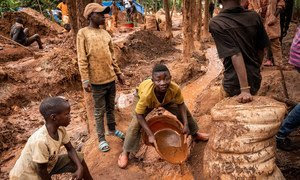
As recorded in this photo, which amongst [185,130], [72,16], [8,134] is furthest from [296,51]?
[8,134]

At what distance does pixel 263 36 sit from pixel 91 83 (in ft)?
6.41

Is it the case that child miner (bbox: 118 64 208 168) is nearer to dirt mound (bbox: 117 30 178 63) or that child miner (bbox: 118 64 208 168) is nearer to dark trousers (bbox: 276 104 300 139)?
dark trousers (bbox: 276 104 300 139)

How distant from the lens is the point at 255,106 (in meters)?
2.34

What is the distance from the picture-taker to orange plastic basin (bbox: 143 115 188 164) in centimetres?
335

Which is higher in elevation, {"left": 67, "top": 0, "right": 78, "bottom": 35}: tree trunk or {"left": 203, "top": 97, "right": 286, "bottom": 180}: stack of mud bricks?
{"left": 67, "top": 0, "right": 78, "bottom": 35}: tree trunk

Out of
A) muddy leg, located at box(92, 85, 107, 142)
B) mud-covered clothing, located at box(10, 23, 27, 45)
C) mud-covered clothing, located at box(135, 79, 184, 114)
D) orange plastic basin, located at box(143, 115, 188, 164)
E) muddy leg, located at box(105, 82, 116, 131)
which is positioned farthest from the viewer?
mud-covered clothing, located at box(10, 23, 27, 45)

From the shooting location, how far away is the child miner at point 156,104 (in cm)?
296

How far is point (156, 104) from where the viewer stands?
3.23 meters

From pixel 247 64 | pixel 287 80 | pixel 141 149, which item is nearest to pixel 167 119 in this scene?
pixel 141 149

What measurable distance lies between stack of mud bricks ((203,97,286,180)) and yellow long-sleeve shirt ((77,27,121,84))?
166 centimetres

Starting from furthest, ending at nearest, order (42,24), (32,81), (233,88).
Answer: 1. (42,24)
2. (32,81)
3. (233,88)

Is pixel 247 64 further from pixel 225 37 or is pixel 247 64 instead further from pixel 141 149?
pixel 141 149

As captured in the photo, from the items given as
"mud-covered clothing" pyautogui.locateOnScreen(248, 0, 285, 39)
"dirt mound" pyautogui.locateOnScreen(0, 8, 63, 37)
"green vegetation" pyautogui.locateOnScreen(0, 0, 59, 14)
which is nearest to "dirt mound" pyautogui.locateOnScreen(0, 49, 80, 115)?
"mud-covered clothing" pyautogui.locateOnScreen(248, 0, 285, 39)

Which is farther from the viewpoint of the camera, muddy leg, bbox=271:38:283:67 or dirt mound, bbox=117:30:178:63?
dirt mound, bbox=117:30:178:63
